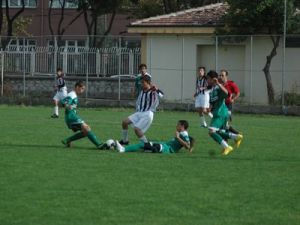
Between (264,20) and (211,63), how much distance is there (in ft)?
11.0

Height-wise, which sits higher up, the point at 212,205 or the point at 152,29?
the point at 152,29

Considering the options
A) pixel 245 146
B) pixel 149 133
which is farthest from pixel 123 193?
pixel 149 133

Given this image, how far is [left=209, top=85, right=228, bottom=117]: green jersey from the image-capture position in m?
16.5

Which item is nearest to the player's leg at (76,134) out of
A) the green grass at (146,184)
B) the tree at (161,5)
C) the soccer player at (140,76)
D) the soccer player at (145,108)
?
the green grass at (146,184)

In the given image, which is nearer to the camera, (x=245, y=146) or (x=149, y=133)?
(x=245, y=146)

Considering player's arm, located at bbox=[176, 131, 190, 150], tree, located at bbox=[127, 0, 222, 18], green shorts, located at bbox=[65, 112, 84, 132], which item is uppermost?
tree, located at bbox=[127, 0, 222, 18]

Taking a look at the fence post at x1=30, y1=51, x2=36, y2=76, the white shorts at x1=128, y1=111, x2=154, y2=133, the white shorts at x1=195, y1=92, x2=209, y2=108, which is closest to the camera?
the white shorts at x1=128, y1=111, x2=154, y2=133

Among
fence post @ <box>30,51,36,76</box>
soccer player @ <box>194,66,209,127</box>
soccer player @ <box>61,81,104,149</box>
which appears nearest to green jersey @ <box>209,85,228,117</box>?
soccer player @ <box>61,81,104,149</box>

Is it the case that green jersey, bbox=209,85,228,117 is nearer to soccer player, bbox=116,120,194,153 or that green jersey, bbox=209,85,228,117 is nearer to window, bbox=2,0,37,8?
soccer player, bbox=116,120,194,153

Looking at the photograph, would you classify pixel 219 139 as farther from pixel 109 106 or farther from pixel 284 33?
pixel 109 106

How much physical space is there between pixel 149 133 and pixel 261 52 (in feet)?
49.3

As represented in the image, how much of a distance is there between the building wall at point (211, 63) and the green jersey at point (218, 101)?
18.0 meters

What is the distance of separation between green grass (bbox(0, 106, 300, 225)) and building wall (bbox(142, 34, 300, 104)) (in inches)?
622

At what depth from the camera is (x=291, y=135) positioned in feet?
70.1
